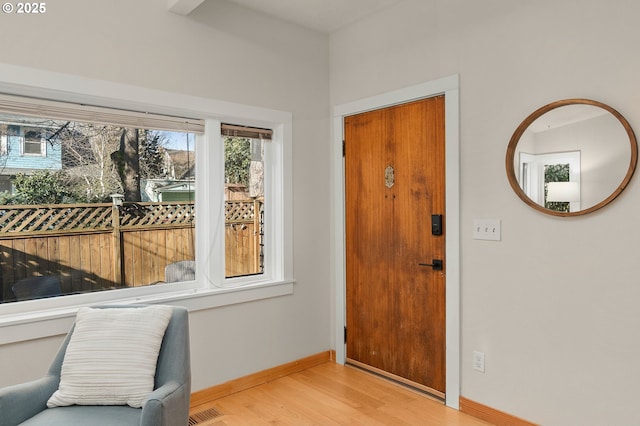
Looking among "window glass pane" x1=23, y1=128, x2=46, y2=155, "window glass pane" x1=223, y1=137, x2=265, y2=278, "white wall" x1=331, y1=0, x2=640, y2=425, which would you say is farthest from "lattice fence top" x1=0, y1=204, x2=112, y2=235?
"white wall" x1=331, y1=0, x2=640, y2=425

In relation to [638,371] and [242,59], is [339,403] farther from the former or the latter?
[242,59]

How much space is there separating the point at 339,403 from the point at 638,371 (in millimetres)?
1666

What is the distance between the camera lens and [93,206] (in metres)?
2.52

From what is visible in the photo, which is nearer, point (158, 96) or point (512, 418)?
point (512, 418)

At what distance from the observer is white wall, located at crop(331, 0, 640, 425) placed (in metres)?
2.02

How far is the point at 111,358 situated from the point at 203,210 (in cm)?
128

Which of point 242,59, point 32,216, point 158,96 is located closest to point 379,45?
point 242,59

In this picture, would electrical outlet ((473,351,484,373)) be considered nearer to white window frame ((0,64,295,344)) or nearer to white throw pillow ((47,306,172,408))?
white window frame ((0,64,295,344))

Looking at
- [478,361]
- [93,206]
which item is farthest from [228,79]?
[478,361]

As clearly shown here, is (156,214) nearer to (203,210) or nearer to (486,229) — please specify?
(203,210)

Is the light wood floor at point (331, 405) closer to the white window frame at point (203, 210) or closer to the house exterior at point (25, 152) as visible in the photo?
the white window frame at point (203, 210)

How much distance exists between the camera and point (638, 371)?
6.48 feet

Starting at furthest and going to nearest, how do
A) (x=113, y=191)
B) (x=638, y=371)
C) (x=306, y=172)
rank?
(x=306, y=172) → (x=113, y=191) → (x=638, y=371)

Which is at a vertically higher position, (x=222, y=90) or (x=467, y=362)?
(x=222, y=90)
